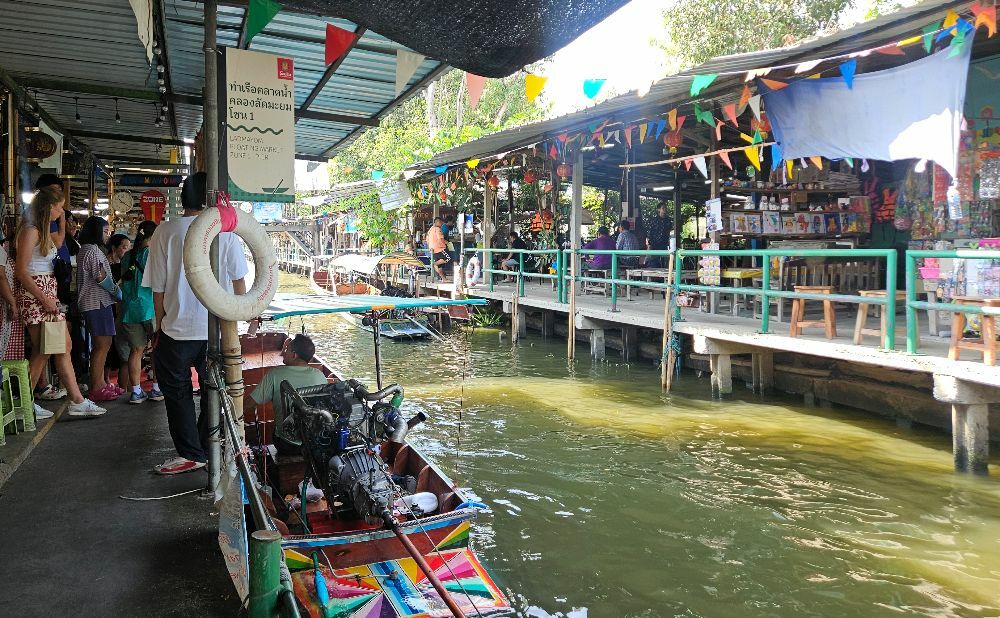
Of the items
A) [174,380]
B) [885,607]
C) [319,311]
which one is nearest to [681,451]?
[885,607]

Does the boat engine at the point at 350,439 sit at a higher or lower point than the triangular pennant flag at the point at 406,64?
lower

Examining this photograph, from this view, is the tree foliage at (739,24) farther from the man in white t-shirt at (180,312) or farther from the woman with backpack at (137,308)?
the man in white t-shirt at (180,312)

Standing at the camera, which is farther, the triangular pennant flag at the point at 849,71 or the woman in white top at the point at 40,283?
the triangular pennant flag at the point at 849,71

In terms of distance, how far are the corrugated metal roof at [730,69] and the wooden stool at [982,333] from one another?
99.7 inches

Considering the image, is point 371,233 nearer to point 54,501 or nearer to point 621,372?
point 621,372

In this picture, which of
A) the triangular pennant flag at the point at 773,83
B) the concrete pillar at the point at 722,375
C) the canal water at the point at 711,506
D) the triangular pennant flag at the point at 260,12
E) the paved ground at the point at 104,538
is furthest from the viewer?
the concrete pillar at the point at 722,375

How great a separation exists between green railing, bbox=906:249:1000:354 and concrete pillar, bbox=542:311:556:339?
9.58 meters

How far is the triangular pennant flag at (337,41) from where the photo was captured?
217 inches

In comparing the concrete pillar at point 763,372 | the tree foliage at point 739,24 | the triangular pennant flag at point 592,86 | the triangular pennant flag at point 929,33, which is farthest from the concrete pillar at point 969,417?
the tree foliage at point 739,24

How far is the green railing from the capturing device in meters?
6.38

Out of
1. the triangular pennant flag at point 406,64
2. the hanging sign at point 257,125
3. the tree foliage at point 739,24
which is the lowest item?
the hanging sign at point 257,125

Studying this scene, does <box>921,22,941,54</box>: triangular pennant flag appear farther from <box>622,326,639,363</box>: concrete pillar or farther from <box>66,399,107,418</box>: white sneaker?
<box>66,399,107,418</box>: white sneaker

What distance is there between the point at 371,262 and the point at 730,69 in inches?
439

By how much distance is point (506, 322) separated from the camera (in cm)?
1873
